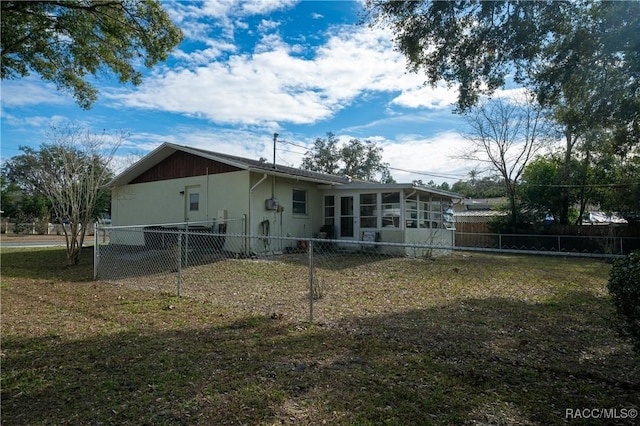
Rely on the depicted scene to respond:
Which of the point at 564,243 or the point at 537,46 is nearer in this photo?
the point at 537,46

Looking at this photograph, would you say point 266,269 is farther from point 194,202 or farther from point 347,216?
point 194,202

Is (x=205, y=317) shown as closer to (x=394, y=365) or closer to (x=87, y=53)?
(x=394, y=365)

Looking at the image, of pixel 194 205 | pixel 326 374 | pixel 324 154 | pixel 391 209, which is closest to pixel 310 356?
pixel 326 374

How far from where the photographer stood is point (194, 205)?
1429cm

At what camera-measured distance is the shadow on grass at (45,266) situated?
9266 mm

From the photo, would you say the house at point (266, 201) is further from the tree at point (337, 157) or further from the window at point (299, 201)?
the tree at point (337, 157)

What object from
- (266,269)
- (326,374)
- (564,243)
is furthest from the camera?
(564,243)

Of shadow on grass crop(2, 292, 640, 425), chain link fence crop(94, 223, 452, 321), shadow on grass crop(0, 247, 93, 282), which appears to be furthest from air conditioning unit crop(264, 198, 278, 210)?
shadow on grass crop(2, 292, 640, 425)

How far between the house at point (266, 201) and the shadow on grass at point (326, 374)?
8.00m

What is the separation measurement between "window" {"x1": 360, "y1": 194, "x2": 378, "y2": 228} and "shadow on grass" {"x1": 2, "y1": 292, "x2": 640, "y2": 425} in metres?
9.11

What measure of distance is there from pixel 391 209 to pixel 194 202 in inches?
289

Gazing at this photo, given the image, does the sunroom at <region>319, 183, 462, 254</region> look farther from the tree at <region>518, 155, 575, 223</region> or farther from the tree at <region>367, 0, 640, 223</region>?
the tree at <region>518, 155, 575, 223</region>

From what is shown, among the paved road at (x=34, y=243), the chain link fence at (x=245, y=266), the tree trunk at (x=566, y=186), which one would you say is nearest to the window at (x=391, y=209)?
the chain link fence at (x=245, y=266)

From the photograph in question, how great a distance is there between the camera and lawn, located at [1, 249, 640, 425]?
9.52 ft
